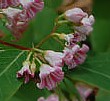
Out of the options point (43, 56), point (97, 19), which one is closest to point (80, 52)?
point (43, 56)

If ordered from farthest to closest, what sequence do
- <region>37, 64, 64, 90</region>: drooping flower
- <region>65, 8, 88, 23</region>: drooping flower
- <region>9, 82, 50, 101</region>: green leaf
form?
<region>9, 82, 50, 101</region>: green leaf, <region>65, 8, 88, 23</region>: drooping flower, <region>37, 64, 64, 90</region>: drooping flower

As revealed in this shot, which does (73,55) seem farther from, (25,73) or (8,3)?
(8,3)

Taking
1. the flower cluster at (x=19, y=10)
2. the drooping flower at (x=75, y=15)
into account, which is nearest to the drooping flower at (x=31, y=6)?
the flower cluster at (x=19, y=10)

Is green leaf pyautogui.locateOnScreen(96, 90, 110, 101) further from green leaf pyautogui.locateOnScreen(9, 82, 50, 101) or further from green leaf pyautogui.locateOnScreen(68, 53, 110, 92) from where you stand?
green leaf pyautogui.locateOnScreen(9, 82, 50, 101)

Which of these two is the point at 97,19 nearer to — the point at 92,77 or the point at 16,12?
the point at 92,77

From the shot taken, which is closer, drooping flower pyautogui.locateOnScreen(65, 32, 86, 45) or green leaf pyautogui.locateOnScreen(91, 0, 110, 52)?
drooping flower pyautogui.locateOnScreen(65, 32, 86, 45)

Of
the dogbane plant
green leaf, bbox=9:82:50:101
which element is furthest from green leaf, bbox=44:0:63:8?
green leaf, bbox=9:82:50:101

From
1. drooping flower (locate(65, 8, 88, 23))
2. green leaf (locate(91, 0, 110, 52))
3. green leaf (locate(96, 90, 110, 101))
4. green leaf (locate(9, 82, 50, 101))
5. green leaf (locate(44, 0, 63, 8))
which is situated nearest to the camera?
drooping flower (locate(65, 8, 88, 23))
